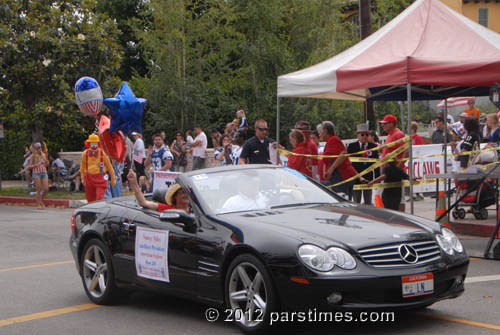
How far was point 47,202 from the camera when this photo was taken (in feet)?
69.3

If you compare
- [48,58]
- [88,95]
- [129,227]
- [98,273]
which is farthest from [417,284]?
[48,58]

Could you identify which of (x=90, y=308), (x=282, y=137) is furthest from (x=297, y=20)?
(x=90, y=308)

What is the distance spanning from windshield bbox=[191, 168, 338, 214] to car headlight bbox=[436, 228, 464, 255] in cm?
120

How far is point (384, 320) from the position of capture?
19.8ft

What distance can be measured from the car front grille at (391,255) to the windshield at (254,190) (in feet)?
4.29

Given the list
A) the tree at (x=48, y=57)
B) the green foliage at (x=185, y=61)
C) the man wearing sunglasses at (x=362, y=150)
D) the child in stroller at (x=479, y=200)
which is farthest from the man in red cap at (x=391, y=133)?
the green foliage at (x=185, y=61)

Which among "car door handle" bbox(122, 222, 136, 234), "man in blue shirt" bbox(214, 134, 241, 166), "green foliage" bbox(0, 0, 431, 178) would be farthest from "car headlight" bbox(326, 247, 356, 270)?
"green foliage" bbox(0, 0, 431, 178)

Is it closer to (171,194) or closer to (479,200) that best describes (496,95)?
(479,200)

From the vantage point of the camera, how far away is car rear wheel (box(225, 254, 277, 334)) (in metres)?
5.49

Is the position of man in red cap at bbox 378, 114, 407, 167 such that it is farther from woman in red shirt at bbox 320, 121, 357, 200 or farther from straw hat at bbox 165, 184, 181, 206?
straw hat at bbox 165, 184, 181, 206

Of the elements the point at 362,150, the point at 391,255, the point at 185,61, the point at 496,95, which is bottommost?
the point at 391,255

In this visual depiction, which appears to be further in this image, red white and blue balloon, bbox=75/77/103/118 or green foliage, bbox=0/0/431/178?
green foliage, bbox=0/0/431/178

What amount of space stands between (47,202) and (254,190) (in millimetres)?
15608

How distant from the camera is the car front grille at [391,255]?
5410 mm
